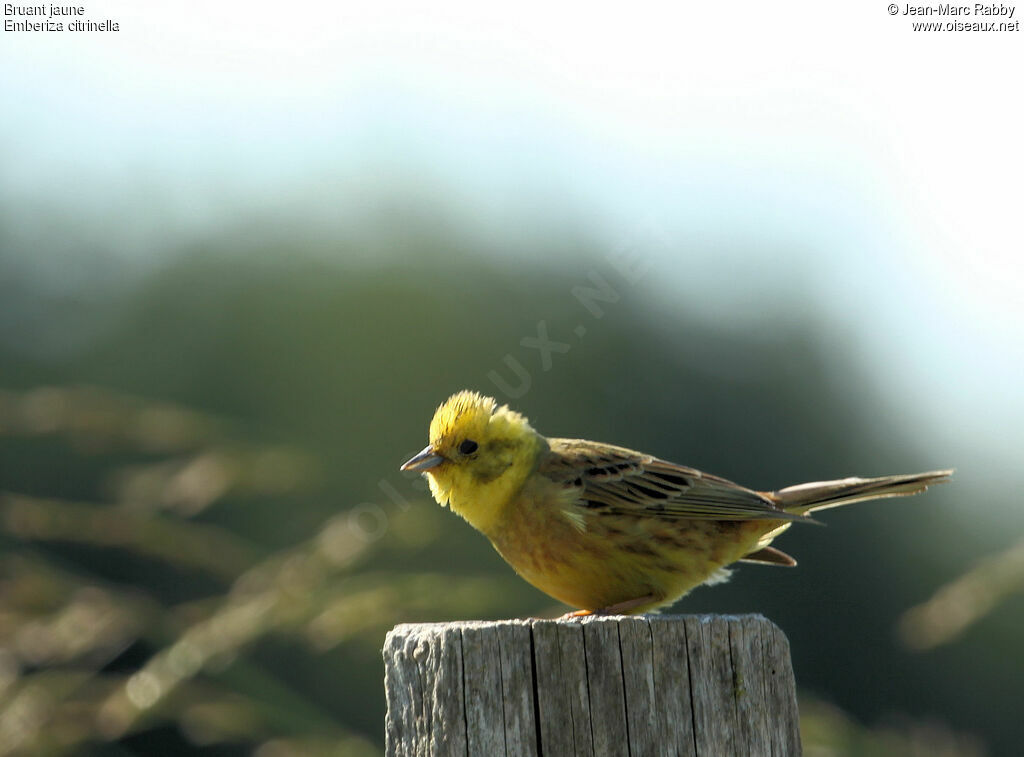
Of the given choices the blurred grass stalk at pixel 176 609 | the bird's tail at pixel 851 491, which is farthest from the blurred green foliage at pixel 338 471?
the bird's tail at pixel 851 491

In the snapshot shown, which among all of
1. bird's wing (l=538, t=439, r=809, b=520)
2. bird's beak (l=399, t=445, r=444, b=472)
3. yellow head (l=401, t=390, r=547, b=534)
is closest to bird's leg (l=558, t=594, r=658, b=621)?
bird's wing (l=538, t=439, r=809, b=520)

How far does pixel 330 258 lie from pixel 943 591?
27.2 meters

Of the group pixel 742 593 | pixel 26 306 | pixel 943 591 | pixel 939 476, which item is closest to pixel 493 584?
pixel 943 591

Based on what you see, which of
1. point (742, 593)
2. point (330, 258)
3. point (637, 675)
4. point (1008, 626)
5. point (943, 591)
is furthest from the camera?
point (330, 258)

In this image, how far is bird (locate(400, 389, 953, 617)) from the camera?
4551 millimetres

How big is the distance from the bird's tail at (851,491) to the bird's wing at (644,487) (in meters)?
0.38

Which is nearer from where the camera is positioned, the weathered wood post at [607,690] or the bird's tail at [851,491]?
the weathered wood post at [607,690]

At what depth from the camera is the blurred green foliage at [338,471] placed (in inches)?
177

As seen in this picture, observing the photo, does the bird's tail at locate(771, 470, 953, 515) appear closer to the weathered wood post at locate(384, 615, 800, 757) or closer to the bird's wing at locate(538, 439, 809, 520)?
the bird's wing at locate(538, 439, 809, 520)

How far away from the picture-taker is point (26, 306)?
23.1 meters

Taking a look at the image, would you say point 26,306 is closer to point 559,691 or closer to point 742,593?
point 742,593

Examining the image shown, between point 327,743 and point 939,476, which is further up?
point 939,476

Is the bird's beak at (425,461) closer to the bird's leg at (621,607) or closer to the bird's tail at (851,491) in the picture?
the bird's leg at (621,607)

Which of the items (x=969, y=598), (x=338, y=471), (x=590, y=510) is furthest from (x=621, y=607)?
(x=338, y=471)
